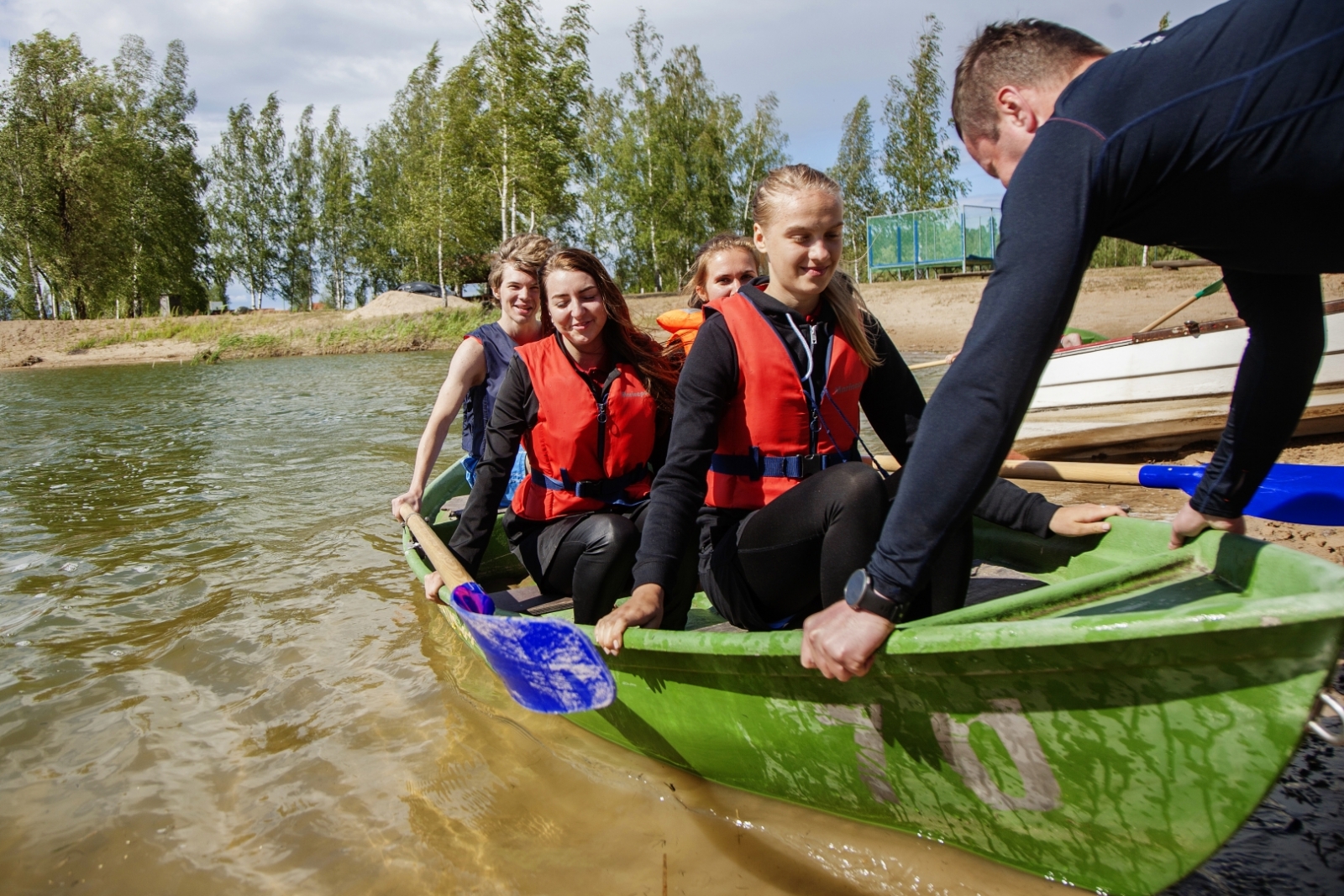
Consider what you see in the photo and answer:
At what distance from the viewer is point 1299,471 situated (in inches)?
80.5

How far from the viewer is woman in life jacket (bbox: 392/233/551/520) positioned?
329 centimetres

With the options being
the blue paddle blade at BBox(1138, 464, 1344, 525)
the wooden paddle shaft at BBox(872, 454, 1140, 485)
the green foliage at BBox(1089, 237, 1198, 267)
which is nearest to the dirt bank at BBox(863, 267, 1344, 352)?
the green foliage at BBox(1089, 237, 1198, 267)

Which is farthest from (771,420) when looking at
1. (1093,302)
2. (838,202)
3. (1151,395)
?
(1093,302)

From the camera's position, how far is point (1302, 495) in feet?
6.59

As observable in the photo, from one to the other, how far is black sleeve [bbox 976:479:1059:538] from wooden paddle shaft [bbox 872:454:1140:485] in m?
0.49

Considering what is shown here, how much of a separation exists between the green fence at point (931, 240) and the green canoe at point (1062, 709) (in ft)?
56.8

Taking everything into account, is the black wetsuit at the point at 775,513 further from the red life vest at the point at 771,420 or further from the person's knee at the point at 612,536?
the person's knee at the point at 612,536

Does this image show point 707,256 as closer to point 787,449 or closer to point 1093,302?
point 787,449

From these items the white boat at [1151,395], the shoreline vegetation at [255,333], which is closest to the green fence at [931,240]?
the shoreline vegetation at [255,333]

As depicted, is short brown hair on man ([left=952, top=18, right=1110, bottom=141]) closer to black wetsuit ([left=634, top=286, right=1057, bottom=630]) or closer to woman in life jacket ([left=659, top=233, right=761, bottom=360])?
black wetsuit ([left=634, top=286, right=1057, bottom=630])

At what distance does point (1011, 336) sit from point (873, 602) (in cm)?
43

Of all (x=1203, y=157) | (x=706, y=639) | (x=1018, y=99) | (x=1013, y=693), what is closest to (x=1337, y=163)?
(x=1203, y=157)

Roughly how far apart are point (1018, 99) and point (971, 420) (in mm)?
526

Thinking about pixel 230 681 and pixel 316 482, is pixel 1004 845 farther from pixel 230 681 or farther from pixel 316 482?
pixel 316 482
